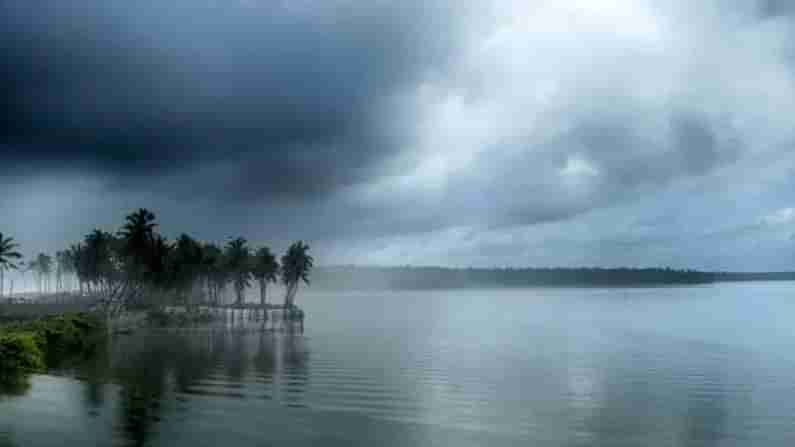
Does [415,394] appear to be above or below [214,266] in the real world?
below

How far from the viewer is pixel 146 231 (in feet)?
389

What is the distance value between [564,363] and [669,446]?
3902 centimetres

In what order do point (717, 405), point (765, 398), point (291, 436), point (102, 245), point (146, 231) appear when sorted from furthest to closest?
point (102, 245) → point (146, 231) → point (765, 398) → point (717, 405) → point (291, 436)

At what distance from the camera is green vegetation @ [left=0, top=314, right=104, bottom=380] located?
5188cm

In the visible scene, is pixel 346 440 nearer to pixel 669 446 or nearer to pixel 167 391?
pixel 669 446

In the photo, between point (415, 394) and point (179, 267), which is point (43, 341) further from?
point (179, 267)

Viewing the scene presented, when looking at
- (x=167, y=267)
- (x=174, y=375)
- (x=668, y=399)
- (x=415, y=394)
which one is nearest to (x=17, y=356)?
(x=174, y=375)

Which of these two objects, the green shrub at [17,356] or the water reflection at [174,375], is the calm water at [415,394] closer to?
the water reflection at [174,375]

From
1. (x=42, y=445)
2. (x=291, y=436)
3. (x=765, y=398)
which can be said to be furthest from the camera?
(x=765, y=398)

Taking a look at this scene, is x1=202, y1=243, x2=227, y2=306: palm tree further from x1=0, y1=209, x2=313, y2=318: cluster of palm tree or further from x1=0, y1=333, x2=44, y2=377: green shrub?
x1=0, y1=333, x2=44, y2=377: green shrub

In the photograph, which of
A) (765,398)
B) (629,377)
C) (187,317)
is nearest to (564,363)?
(629,377)

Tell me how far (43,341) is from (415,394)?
38841 millimetres

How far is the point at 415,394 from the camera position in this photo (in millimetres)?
49750

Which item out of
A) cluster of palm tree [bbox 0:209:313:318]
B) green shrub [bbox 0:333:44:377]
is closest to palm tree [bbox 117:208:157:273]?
cluster of palm tree [bbox 0:209:313:318]
